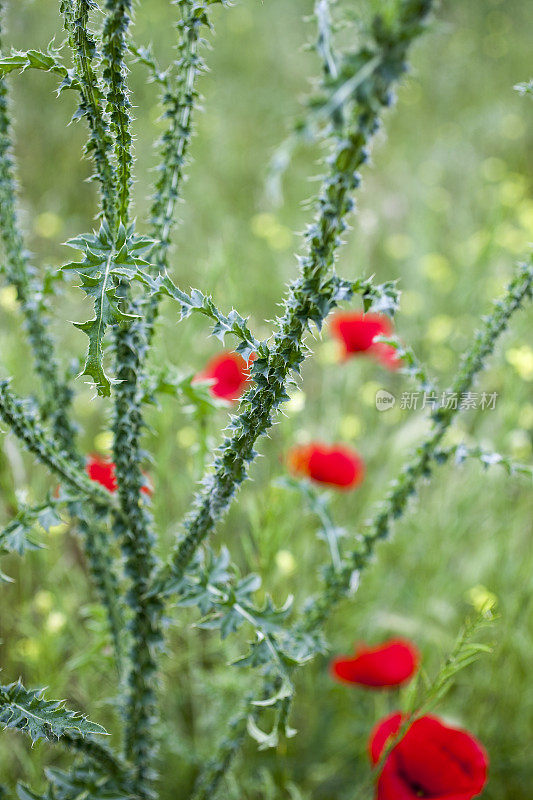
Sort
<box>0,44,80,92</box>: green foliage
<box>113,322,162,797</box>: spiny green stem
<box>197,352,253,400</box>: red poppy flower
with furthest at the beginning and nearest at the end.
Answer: <box>197,352,253,400</box>: red poppy flower, <box>113,322,162,797</box>: spiny green stem, <box>0,44,80,92</box>: green foliage

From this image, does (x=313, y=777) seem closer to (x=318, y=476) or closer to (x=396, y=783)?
(x=396, y=783)

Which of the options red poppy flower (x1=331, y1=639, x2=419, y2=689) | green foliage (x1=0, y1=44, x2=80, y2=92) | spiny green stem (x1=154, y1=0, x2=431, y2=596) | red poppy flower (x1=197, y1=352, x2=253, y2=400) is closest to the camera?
spiny green stem (x1=154, y1=0, x2=431, y2=596)

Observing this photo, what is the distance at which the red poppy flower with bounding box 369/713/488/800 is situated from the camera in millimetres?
698

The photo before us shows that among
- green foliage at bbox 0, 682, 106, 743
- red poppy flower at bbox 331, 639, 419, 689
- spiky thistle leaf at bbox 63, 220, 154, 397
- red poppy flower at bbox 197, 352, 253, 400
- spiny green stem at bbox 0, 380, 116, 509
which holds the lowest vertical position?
green foliage at bbox 0, 682, 106, 743

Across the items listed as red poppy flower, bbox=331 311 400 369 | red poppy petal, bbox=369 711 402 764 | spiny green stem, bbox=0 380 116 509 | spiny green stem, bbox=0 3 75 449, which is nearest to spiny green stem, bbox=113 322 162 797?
spiny green stem, bbox=0 380 116 509

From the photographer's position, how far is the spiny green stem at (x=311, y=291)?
0.34 m

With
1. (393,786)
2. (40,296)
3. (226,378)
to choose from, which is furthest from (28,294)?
(393,786)

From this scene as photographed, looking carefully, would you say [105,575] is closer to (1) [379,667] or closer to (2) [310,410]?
(1) [379,667]

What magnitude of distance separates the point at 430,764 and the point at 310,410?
1194 mm

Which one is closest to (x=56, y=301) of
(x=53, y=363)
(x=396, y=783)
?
(x=53, y=363)

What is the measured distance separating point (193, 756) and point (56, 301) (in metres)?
1.42

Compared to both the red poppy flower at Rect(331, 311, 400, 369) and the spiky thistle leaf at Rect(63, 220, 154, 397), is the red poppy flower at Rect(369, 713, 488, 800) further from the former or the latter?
the red poppy flower at Rect(331, 311, 400, 369)

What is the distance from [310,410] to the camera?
6.08ft

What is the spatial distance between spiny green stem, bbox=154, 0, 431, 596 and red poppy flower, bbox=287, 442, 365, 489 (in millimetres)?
498
